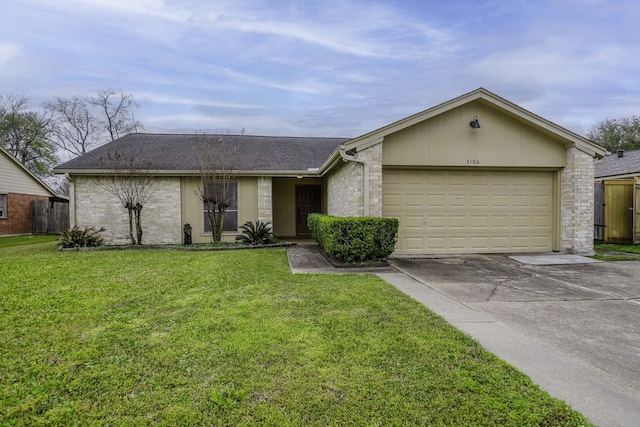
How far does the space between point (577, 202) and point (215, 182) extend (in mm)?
10567

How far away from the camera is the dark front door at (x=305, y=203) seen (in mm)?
14625

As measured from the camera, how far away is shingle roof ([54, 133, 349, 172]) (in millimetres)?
11648

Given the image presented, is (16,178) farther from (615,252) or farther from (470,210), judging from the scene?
(615,252)

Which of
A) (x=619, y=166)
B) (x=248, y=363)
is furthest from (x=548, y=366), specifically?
(x=619, y=166)

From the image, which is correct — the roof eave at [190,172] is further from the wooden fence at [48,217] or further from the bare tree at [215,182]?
the wooden fence at [48,217]

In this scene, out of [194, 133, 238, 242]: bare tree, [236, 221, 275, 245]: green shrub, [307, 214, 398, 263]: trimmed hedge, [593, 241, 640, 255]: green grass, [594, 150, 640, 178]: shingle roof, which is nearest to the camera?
[307, 214, 398, 263]: trimmed hedge

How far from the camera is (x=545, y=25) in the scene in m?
10.3

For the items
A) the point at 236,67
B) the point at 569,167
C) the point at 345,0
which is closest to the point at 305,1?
the point at 345,0

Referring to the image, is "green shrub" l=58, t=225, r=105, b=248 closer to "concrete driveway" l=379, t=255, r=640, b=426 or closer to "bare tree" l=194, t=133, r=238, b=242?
"bare tree" l=194, t=133, r=238, b=242

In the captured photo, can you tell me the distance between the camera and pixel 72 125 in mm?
26766

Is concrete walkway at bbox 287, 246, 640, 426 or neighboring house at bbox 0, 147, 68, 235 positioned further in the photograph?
neighboring house at bbox 0, 147, 68, 235


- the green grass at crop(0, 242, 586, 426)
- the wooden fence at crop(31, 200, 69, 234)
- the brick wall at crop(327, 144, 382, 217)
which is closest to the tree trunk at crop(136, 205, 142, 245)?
the green grass at crop(0, 242, 586, 426)

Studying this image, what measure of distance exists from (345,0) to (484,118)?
205 inches

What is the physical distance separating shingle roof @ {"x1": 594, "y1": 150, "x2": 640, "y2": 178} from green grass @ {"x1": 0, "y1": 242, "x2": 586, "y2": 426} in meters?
14.1
